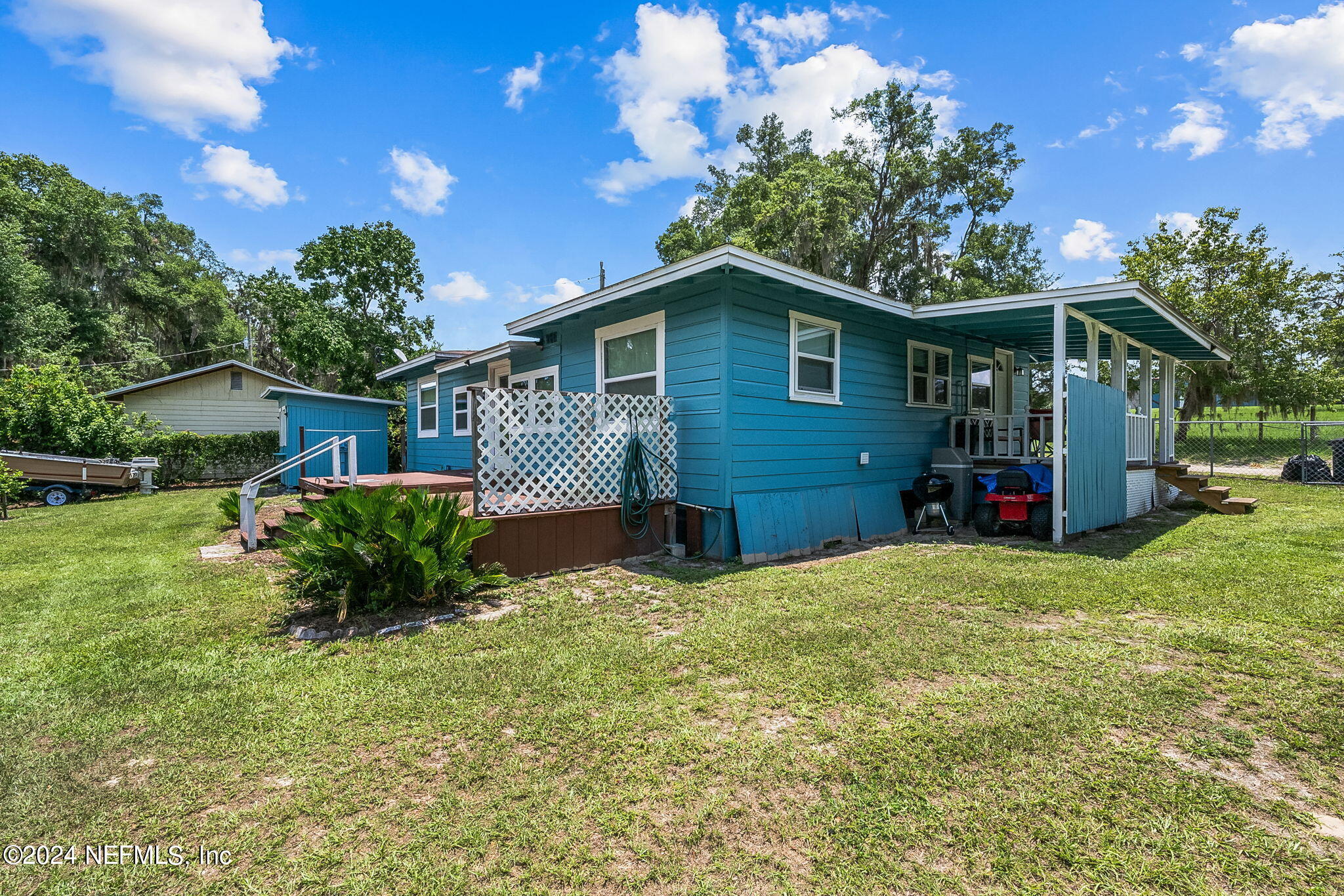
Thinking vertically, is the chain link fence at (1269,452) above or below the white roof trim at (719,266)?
below

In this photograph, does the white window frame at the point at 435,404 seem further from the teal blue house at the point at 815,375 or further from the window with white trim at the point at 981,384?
the window with white trim at the point at 981,384

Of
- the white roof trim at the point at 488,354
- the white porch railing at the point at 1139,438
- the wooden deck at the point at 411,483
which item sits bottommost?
the wooden deck at the point at 411,483

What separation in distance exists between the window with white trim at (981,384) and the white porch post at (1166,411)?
3.77 m

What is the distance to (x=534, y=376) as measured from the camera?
31.1 ft

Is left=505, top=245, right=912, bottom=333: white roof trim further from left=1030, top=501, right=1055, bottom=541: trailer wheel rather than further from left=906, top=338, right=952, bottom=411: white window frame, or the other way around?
left=1030, top=501, right=1055, bottom=541: trailer wheel

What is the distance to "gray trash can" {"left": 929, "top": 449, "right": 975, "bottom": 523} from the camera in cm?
858

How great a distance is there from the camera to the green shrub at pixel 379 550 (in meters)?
4.07

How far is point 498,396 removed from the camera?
540 cm

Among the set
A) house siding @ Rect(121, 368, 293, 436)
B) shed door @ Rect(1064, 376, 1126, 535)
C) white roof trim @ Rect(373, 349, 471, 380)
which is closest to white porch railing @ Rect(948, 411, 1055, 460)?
shed door @ Rect(1064, 376, 1126, 535)

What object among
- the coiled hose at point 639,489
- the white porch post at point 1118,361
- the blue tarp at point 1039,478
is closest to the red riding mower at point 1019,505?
the blue tarp at point 1039,478

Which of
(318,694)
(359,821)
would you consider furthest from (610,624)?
(359,821)

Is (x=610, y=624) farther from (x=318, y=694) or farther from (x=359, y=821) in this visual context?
(x=359, y=821)

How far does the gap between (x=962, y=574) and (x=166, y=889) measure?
541 centimetres

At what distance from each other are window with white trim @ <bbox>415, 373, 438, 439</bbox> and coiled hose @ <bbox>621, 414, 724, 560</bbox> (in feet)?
26.9
